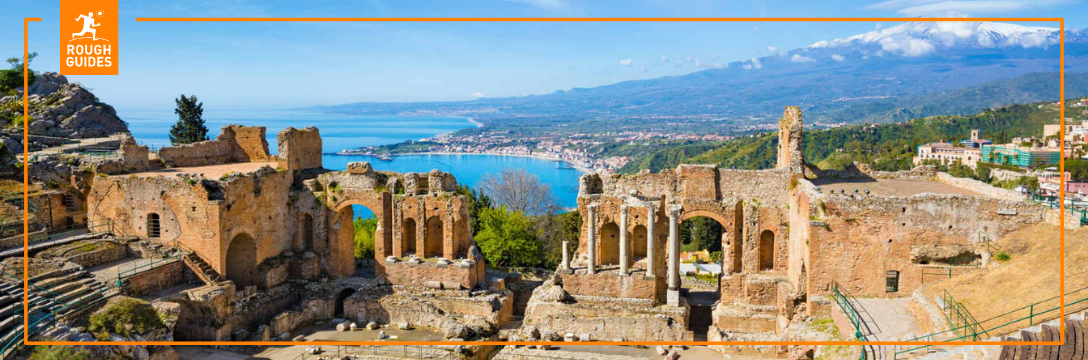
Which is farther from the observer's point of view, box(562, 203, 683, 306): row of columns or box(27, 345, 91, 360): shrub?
box(562, 203, 683, 306): row of columns

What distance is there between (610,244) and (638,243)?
3.20ft

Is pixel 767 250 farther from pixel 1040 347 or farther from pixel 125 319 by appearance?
pixel 125 319

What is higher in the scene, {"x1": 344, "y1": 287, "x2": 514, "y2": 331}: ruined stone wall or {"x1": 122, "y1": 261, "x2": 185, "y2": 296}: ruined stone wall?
{"x1": 122, "y1": 261, "x2": 185, "y2": 296}: ruined stone wall

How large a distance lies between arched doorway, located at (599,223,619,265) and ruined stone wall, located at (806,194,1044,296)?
289 inches

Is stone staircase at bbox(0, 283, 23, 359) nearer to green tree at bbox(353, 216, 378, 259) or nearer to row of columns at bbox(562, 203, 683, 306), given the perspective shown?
row of columns at bbox(562, 203, 683, 306)

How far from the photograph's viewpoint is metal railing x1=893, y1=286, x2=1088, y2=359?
48.2ft

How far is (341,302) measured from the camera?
90.4 feet

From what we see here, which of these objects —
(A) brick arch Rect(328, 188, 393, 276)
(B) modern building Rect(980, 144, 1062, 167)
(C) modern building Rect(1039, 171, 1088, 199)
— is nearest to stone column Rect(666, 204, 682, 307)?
(A) brick arch Rect(328, 188, 393, 276)

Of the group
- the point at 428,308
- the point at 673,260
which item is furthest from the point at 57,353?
the point at 673,260

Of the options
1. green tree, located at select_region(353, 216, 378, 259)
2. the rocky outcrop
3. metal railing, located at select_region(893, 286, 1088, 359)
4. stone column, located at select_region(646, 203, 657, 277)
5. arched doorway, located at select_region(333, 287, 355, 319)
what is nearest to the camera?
metal railing, located at select_region(893, 286, 1088, 359)

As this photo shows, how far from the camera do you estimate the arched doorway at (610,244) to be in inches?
1051

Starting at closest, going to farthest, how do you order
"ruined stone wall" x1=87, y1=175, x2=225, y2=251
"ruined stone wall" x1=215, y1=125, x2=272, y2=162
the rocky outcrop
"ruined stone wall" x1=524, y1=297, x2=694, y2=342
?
"ruined stone wall" x1=524, y1=297, x2=694, y2=342 → "ruined stone wall" x1=87, y1=175, x2=225, y2=251 → "ruined stone wall" x1=215, y1=125, x2=272, y2=162 → the rocky outcrop

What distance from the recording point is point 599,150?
121m

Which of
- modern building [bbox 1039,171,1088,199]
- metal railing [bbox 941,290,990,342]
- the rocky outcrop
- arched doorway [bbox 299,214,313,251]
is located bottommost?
metal railing [bbox 941,290,990,342]
